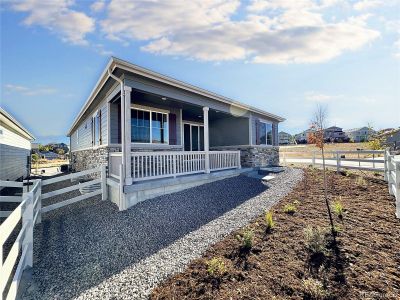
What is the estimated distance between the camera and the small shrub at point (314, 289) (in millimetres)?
2527

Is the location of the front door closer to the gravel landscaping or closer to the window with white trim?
the window with white trim

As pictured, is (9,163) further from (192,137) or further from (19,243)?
(19,243)

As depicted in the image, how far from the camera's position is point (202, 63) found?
1139cm

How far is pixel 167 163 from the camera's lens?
7262 mm

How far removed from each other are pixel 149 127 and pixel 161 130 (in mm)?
669

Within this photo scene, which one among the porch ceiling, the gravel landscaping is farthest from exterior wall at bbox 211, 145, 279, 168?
the gravel landscaping

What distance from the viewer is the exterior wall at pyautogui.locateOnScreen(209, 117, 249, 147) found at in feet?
40.1

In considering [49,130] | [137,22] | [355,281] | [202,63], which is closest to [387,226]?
[355,281]

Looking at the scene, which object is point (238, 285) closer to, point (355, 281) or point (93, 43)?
point (355, 281)

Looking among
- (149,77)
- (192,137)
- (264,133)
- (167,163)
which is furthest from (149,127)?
(264,133)

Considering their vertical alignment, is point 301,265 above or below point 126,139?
below

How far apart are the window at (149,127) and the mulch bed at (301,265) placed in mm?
6044

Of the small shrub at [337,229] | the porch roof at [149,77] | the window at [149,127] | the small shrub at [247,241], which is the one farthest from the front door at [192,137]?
the small shrub at [337,229]

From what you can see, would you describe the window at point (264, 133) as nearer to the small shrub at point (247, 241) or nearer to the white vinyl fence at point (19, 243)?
the small shrub at point (247, 241)
